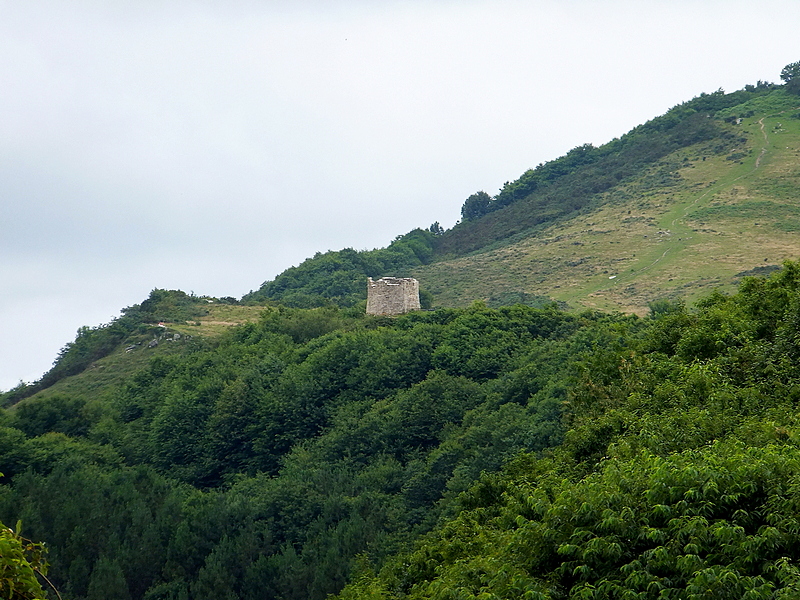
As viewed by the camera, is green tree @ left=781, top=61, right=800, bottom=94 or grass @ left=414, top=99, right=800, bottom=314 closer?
grass @ left=414, top=99, right=800, bottom=314

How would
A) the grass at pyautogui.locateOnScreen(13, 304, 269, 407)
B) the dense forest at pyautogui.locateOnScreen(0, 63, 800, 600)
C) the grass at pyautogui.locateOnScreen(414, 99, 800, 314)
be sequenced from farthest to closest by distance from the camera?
the grass at pyautogui.locateOnScreen(414, 99, 800, 314), the grass at pyautogui.locateOnScreen(13, 304, 269, 407), the dense forest at pyautogui.locateOnScreen(0, 63, 800, 600)

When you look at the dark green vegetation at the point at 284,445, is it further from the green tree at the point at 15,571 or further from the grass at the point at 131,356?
the green tree at the point at 15,571

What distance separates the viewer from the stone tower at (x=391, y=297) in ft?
160

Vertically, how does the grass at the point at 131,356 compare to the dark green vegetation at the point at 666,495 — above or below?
above

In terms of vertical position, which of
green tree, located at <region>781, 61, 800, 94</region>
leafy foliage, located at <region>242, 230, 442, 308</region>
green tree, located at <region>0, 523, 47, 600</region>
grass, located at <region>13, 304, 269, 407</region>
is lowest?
green tree, located at <region>0, 523, 47, 600</region>

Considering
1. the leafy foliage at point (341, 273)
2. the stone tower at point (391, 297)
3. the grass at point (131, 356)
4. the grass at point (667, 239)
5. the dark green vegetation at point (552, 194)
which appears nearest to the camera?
the stone tower at point (391, 297)

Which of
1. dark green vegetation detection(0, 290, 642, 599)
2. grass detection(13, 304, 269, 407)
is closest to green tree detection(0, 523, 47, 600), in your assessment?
dark green vegetation detection(0, 290, 642, 599)

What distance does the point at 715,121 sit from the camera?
277 feet

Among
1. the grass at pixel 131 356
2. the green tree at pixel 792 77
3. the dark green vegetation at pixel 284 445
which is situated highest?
the green tree at pixel 792 77

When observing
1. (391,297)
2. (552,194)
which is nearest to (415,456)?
(391,297)

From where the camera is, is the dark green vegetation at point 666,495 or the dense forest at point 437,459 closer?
the dark green vegetation at point 666,495

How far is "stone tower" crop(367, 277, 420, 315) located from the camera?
4884 cm

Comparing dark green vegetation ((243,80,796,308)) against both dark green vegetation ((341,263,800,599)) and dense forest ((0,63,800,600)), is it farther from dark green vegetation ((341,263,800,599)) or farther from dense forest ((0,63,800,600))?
dark green vegetation ((341,263,800,599))

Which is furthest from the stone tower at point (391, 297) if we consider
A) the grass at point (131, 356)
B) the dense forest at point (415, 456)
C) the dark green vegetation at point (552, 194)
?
the dark green vegetation at point (552, 194)
